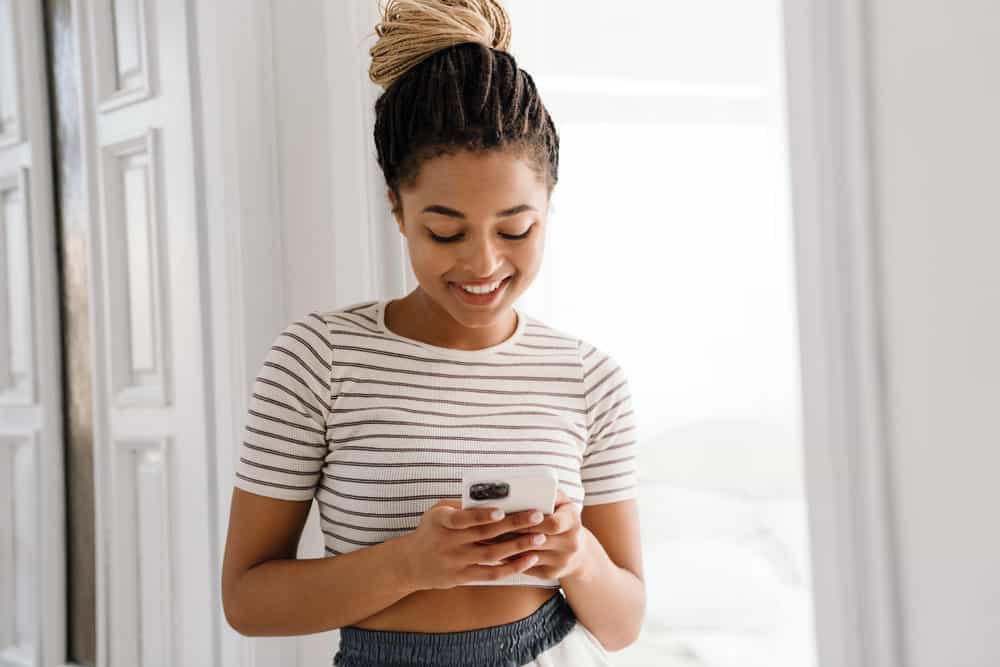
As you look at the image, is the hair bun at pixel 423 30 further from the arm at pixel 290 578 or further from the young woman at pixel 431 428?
the arm at pixel 290 578

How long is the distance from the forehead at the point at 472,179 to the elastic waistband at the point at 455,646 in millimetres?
483

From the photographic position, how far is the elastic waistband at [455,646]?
1055mm

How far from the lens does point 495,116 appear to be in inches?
41.7

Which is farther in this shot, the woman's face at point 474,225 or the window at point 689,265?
the window at point 689,265

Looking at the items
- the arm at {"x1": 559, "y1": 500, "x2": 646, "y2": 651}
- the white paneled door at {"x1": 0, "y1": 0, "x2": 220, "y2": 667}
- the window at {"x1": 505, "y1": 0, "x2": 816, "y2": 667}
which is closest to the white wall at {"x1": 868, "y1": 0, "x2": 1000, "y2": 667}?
the arm at {"x1": 559, "y1": 500, "x2": 646, "y2": 651}

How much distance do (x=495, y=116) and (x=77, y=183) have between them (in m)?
1.89

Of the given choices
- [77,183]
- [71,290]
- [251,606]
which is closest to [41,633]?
[71,290]

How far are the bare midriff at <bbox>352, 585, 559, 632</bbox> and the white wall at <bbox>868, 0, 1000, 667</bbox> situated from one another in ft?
1.44

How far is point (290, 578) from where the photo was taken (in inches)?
41.6

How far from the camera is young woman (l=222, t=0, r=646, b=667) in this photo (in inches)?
41.3

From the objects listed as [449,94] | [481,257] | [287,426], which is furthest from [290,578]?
[449,94]

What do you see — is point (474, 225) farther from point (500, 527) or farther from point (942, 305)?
point (942, 305)

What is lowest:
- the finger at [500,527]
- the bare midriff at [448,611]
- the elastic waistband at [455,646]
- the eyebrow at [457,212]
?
the elastic waistband at [455,646]

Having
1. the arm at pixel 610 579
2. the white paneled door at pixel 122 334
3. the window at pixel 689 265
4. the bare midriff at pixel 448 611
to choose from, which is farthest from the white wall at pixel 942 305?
the window at pixel 689 265
